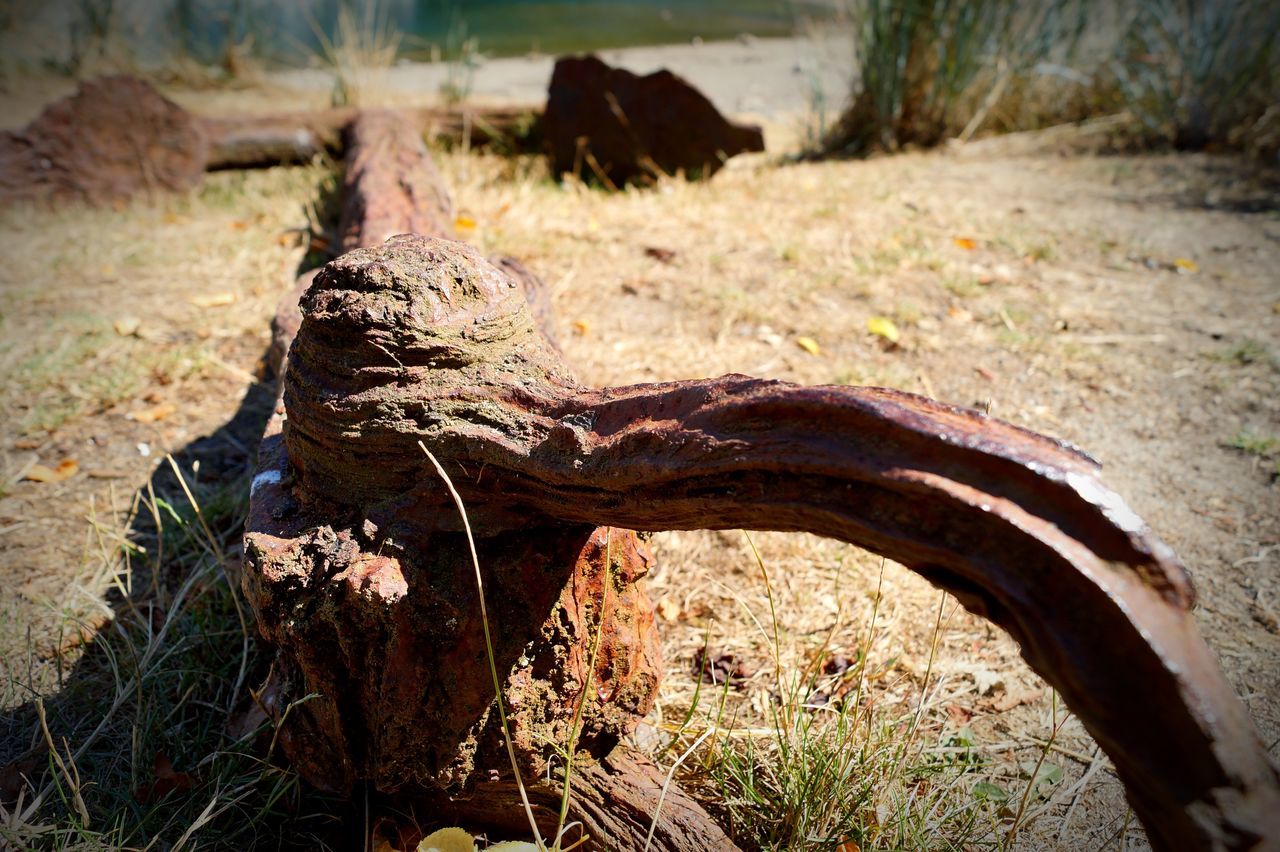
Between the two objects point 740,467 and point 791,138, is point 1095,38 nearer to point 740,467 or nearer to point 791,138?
point 791,138

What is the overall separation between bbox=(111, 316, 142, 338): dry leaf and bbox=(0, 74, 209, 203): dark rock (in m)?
1.75

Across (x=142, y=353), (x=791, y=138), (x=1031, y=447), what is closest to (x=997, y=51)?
(x=791, y=138)

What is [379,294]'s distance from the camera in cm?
149

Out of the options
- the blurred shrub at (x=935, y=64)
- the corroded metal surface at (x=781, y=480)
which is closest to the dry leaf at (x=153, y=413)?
the corroded metal surface at (x=781, y=480)

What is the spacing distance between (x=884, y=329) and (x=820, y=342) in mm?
271

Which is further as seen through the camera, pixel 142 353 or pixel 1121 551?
pixel 142 353

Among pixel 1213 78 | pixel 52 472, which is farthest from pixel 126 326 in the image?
pixel 1213 78

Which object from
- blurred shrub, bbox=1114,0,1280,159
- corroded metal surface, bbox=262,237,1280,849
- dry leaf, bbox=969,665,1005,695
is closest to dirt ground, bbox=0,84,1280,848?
dry leaf, bbox=969,665,1005,695

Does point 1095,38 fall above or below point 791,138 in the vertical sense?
above

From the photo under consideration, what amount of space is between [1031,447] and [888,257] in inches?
130

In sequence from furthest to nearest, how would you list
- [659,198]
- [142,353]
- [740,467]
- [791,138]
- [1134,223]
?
[791,138] < [659,198] < [1134,223] < [142,353] < [740,467]

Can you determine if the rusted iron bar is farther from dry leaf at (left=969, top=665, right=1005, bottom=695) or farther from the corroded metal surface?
dry leaf at (left=969, top=665, right=1005, bottom=695)

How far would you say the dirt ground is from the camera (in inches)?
85.4

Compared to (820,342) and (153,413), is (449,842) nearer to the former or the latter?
(153,413)
